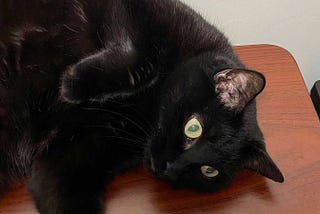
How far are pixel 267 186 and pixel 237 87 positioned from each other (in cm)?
21

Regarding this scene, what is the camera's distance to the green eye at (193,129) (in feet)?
2.68

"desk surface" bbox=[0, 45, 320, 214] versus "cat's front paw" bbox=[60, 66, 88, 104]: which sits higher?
"cat's front paw" bbox=[60, 66, 88, 104]

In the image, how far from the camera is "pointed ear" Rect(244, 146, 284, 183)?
0.83 m

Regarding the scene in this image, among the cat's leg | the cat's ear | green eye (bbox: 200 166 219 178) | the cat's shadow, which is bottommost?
the cat's shadow

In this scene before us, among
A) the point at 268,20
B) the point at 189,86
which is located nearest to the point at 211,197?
the point at 189,86

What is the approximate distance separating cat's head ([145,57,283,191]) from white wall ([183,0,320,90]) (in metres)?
0.42

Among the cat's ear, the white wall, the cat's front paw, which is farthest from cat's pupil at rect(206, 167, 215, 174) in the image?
the white wall

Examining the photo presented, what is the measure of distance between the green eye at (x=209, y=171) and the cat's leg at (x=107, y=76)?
0.62ft

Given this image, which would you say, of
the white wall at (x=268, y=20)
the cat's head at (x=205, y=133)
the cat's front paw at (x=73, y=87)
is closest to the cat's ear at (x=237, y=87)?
the cat's head at (x=205, y=133)

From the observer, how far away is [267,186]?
877mm

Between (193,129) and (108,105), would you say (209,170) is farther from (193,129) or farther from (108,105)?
(108,105)

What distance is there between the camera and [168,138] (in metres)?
0.84

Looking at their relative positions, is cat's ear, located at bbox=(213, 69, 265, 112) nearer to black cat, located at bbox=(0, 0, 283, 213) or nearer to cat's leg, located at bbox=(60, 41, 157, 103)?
black cat, located at bbox=(0, 0, 283, 213)

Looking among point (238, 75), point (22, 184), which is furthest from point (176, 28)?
point (22, 184)
